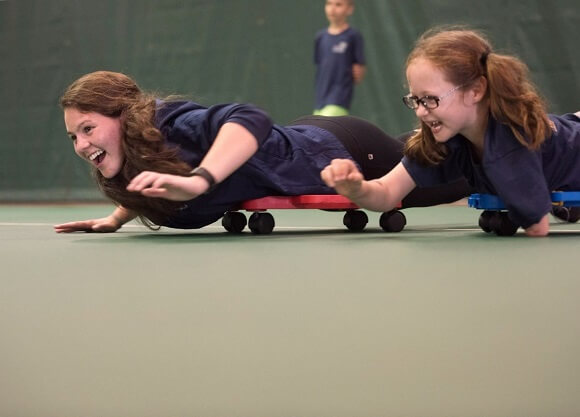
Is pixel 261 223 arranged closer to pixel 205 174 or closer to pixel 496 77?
pixel 205 174

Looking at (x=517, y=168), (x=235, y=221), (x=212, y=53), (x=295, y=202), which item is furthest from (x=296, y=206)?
(x=212, y=53)

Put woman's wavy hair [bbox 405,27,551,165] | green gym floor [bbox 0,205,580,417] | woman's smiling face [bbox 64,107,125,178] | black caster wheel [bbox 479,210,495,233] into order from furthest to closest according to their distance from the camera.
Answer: black caster wheel [bbox 479,210,495,233]
woman's smiling face [bbox 64,107,125,178]
woman's wavy hair [bbox 405,27,551,165]
green gym floor [bbox 0,205,580,417]

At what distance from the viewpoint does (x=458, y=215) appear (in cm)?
405

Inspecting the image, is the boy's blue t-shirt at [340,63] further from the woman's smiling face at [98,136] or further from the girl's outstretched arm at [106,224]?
the woman's smiling face at [98,136]

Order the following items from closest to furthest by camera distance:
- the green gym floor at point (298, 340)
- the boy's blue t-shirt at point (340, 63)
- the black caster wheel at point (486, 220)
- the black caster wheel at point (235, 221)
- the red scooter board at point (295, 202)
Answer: the green gym floor at point (298, 340), the black caster wheel at point (486, 220), the red scooter board at point (295, 202), the black caster wheel at point (235, 221), the boy's blue t-shirt at point (340, 63)

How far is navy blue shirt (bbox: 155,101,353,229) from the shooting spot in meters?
2.57

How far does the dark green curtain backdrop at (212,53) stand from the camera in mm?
5262

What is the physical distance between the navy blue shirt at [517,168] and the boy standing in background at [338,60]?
2.83 meters

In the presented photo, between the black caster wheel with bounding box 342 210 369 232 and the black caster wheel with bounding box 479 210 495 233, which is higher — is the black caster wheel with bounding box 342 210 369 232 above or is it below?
below

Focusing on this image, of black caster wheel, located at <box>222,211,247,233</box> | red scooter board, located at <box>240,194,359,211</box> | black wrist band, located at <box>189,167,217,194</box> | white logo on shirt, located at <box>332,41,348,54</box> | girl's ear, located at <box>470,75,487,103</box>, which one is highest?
white logo on shirt, located at <box>332,41,348,54</box>

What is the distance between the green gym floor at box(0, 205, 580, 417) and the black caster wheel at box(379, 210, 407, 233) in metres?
1.10

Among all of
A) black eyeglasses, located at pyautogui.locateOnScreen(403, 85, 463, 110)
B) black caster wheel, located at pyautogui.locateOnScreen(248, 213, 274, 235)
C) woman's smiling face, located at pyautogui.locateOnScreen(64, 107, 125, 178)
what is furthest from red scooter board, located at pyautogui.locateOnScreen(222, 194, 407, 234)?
black eyeglasses, located at pyautogui.locateOnScreen(403, 85, 463, 110)

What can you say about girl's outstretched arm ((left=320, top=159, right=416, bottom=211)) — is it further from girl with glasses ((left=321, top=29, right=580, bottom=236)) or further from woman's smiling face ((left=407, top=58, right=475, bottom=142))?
woman's smiling face ((left=407, top=58, right=475, bottom=142))

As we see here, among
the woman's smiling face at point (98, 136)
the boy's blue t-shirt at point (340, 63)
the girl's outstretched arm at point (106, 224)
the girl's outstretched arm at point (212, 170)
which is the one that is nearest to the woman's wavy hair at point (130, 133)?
the woman's smiling face at point (98, 136)
